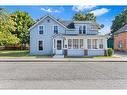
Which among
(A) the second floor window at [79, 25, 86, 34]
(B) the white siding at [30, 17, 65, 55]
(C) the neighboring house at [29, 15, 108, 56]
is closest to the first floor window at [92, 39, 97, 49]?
(C) the neighboring house at [29, 15, 108, 56]

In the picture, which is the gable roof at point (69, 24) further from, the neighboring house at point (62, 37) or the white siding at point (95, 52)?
the white siding at point (95, 52)

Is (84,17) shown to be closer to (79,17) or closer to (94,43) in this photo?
(79,17)

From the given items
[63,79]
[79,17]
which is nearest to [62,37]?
A: [79,17]

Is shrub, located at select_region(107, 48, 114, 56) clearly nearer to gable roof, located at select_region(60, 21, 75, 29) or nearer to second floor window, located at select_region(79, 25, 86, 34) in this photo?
second floor window, located at select_region(79, 25, 86, 34)

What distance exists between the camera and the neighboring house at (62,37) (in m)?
30.7

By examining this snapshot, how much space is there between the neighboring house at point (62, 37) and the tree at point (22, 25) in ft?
12.4

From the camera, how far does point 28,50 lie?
3306cm

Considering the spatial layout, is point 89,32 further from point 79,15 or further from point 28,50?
point 28,50

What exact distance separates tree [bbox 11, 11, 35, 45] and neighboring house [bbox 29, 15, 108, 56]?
3792 millimetres

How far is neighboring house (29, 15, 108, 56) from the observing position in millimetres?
30734

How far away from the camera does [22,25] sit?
1599 inches
